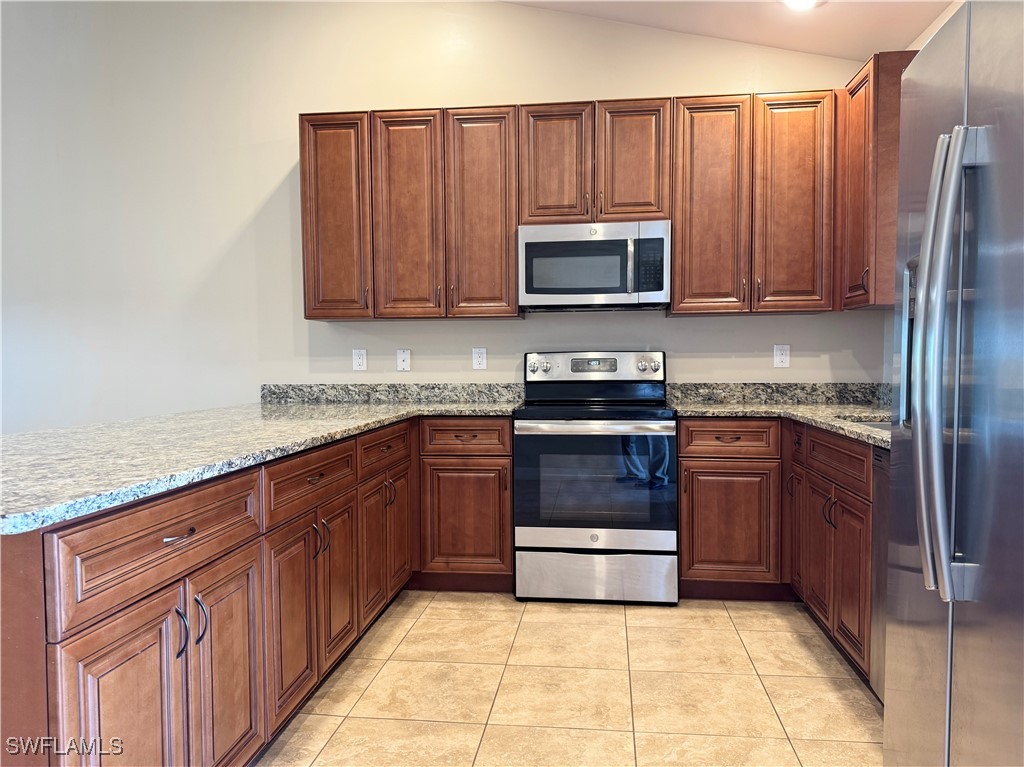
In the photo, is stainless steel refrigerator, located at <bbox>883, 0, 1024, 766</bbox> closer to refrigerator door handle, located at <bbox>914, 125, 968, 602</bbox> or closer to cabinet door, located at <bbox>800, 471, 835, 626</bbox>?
refrigerator door handle, located at <bbox>914, 125, 968, 602</bbox>

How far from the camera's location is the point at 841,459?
2.14m

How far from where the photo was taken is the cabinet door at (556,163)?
2893 millimetres

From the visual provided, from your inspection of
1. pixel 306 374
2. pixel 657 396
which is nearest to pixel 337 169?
pixel 306 374

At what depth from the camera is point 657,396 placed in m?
3.15

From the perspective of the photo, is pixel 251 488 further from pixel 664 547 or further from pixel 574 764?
pixel 664 547

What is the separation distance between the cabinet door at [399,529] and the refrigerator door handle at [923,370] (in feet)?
6.21

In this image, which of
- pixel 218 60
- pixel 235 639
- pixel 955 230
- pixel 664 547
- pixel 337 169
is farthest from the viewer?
pixel 218 60

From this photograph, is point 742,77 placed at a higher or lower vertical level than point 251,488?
higher

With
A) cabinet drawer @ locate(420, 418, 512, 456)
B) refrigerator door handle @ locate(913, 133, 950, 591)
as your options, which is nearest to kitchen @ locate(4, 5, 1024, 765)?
cabinet drawer @ locate(420, 418, 512, 456)

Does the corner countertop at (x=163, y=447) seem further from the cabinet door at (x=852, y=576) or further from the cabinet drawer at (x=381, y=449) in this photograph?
the cabinet door at (x=852, y=576)

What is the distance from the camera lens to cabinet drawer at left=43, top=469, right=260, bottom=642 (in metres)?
0.98

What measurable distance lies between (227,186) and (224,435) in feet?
6.99

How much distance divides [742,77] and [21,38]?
400 cm

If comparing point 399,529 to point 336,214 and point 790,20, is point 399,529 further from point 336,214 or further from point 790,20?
point 790,20
